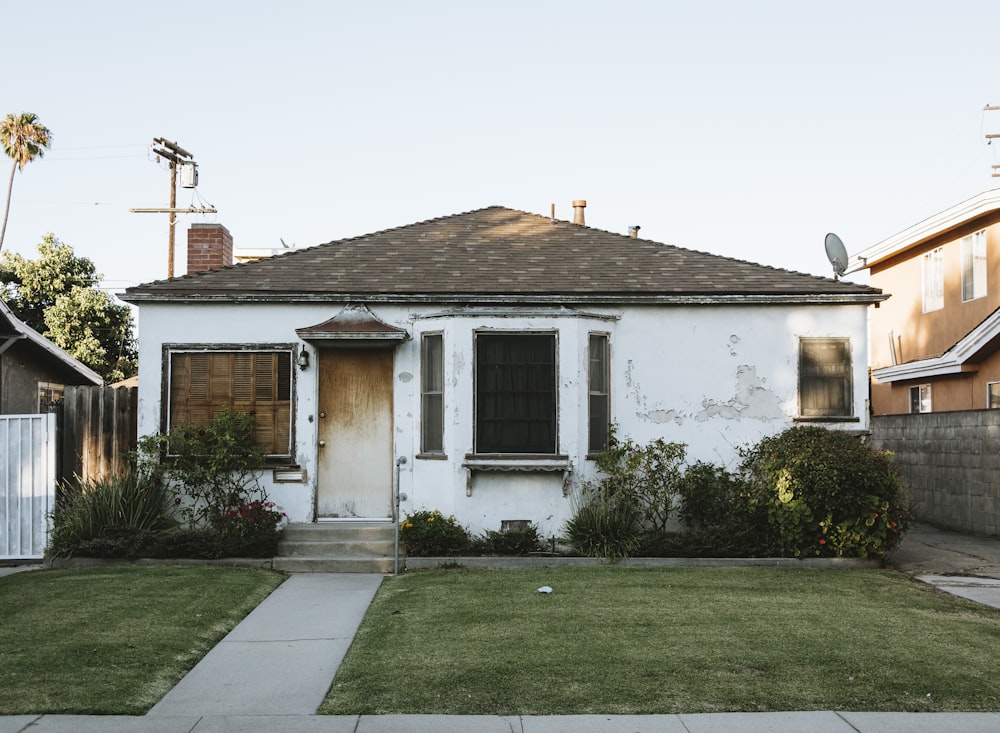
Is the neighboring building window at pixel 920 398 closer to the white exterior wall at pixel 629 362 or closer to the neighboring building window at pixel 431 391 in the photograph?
the white exterior wall at pixel 629 362

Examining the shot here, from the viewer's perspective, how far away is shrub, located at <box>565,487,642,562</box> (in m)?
11.2

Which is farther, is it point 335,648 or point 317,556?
point 317,556

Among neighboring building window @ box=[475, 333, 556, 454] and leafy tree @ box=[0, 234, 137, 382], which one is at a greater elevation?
leafy tree @ box=[0, 234, 137, 382]

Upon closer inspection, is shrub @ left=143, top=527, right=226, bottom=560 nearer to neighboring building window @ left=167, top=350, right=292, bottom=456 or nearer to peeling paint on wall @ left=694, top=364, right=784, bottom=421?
neighboring building window @ left=167, top=350, right=292, bottom=456

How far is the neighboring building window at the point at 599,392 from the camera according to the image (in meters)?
12.1

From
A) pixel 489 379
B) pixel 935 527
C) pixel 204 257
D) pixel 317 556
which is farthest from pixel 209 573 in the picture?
pixel 935 527

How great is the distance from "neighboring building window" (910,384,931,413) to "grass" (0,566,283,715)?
49.7ft

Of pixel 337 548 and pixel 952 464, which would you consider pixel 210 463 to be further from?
pixel 952 464

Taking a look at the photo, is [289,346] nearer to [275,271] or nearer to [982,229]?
[275,271]

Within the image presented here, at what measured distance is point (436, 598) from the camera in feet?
29.5

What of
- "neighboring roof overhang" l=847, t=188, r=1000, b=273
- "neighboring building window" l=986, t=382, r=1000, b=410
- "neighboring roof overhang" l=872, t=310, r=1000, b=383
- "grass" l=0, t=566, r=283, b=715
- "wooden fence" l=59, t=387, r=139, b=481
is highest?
"neighboring roof overhang" l=847, t=188, r=1000, b=273

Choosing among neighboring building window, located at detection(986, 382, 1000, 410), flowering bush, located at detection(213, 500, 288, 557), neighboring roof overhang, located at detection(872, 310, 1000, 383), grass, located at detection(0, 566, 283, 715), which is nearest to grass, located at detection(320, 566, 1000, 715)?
grass, located at detection(0, 566, 283, 715)

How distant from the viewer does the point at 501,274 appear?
1302cm

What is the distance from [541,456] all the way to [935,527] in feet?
27.9
